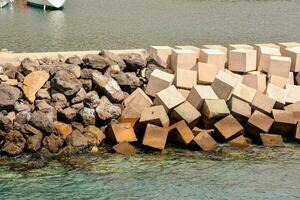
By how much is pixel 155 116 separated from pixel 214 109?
1.69 m

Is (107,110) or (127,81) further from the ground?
(127,81)

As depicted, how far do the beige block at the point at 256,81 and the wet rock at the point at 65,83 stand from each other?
529 centimetres

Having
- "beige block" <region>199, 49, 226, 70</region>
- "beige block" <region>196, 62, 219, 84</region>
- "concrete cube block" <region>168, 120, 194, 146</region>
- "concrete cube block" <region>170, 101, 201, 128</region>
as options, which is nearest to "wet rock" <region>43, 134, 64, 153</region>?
"concrete cube block" <region>168, 120, 194, 146</region>

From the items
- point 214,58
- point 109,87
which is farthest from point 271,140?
point 109,87

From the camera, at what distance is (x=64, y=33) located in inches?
1221

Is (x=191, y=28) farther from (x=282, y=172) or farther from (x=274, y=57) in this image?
(x=282, y=172)

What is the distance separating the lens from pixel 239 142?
13.6 meters

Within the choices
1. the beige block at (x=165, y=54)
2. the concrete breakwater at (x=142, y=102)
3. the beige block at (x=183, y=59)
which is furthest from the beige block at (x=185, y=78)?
the beige block at (x=165, y=54)

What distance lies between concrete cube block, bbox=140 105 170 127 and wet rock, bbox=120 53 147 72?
2.36 metres

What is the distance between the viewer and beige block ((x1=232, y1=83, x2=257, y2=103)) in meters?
14.7

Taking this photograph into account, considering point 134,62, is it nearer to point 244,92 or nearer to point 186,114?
point 186,114

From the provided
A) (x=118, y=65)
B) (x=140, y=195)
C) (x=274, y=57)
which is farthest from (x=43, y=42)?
(x=140, y=195)

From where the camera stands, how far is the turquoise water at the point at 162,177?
10.8m

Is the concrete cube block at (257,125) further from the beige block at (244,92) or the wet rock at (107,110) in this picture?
the wet rock at (107,110)
